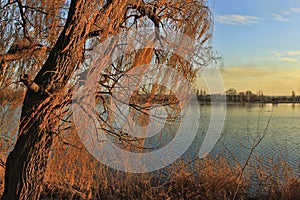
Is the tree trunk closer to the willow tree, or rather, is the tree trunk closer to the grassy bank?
the willow tree

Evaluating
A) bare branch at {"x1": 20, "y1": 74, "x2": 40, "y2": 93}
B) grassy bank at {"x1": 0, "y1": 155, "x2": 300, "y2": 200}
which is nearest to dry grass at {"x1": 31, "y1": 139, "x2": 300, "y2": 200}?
grassy bank at {"x1": 0, "y1": 155, "x2": 300, "y2": 200}

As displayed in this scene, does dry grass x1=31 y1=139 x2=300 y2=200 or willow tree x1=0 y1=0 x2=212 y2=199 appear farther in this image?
dry grass x1=31 y1=139 x2=300 y2=200

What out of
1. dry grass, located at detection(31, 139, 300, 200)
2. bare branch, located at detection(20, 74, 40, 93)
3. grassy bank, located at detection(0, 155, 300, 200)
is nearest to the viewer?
bare branch, located at detection(20, 74, 40, 93)

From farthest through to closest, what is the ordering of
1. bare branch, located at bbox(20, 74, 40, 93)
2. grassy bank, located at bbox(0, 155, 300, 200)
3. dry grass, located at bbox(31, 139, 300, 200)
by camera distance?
grassy bank, located at bbox(0, 155, 300, 200)
dry grass, located at bbox(31, 139, 300, 200)
bare branch, located at bbox(20, 74, 40, 93)

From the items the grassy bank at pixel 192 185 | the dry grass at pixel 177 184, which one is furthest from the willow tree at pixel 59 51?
the grassy bank at pixel 192 185

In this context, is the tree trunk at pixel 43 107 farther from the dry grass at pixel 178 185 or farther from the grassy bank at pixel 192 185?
the grassy bank at pixel 192 185

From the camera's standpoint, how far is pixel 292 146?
5.80m

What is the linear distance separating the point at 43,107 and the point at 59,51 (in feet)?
1.21

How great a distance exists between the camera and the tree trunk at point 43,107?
186 centimetres

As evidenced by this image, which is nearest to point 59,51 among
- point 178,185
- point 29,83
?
point 29,83

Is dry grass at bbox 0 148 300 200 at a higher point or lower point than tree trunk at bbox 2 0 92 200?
lower

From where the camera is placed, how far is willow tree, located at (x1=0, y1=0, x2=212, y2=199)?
1870 mm

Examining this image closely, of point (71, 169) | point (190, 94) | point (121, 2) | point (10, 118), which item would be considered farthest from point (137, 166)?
point (121, 2)

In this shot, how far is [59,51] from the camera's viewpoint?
1.88 metres
